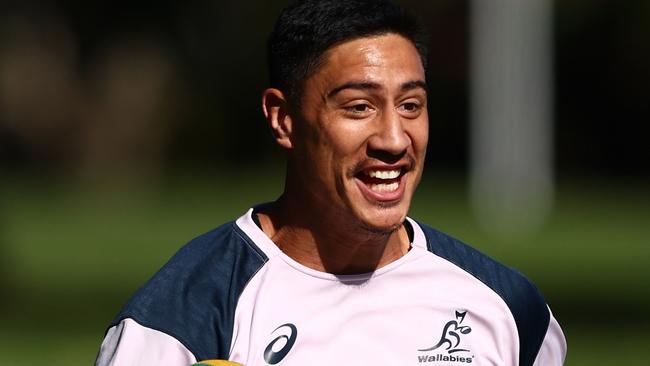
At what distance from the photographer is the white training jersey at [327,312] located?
561 centimetres

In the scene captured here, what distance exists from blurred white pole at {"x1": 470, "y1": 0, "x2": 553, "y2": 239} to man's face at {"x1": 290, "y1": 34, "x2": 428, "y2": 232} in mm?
27679

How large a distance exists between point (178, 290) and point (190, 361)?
0.29 meters

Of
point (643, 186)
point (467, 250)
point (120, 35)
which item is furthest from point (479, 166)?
point (467, 250)

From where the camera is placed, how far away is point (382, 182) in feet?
19.2

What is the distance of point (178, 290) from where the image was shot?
5.70 m

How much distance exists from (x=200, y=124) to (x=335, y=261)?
41909mm

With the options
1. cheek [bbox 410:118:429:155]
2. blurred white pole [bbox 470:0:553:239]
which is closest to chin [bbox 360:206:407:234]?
cheek [bbox 410:118:429:155]

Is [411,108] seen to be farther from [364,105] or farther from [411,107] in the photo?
[364,105]

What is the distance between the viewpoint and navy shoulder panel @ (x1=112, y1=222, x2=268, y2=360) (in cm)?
557

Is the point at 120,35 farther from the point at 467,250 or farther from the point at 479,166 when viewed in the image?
the point at 467,250

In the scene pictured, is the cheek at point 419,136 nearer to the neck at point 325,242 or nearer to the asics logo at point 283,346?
the neck at point 325,242

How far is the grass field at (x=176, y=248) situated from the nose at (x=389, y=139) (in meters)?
7.66

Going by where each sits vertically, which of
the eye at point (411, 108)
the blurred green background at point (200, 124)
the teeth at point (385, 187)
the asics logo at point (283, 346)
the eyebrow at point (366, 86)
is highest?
the eyebrow at point (366, 86)

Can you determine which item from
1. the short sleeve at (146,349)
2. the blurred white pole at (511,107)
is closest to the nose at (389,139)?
the short sleeve at (146,349)
